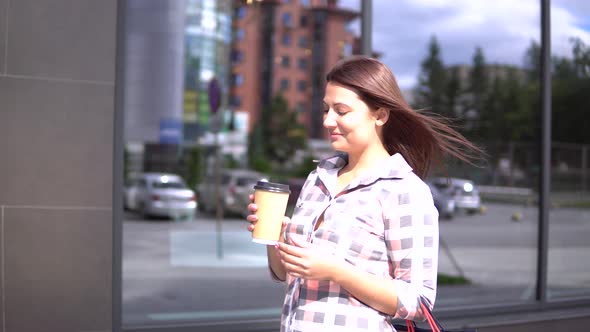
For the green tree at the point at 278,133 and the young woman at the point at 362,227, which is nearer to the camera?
the young woman at the point at 362,227

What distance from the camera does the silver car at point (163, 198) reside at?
46.0 feet

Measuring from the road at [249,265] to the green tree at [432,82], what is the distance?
2.73 m

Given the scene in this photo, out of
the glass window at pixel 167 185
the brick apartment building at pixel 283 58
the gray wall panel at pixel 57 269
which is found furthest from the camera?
the brick apartment building at pixel 283 58

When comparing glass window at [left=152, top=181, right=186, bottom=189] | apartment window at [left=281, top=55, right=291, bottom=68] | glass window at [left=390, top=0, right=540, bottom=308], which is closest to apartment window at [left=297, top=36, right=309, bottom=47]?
apartment window at [left=281, top=55, right=291, bottom=68]

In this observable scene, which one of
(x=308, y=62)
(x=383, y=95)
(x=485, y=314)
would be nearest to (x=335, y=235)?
(x=383, y=95)

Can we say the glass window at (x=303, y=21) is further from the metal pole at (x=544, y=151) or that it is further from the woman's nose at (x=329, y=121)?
the woman's nose at (x=329, y=121)

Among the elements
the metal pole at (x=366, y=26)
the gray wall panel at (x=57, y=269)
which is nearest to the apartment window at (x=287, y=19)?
the metal pole at (x=366, y=26)

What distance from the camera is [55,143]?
267cm

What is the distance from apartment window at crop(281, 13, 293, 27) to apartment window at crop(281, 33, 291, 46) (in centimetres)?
137

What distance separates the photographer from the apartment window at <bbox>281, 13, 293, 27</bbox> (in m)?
32.9

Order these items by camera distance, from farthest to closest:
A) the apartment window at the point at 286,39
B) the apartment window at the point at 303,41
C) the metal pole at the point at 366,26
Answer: the apartment window at the point at 286,39 < the apartment window at the point at 303,41 < the metal pole at the point at 366,26

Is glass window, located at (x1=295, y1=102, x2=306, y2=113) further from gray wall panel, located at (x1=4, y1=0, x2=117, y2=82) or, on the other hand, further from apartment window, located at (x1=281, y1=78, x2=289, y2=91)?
gray wall panel, located at (x1=4, y1=0, x2=117, y2=82)

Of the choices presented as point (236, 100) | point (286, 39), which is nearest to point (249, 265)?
point (286, 39)

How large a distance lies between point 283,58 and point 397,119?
35918mm
